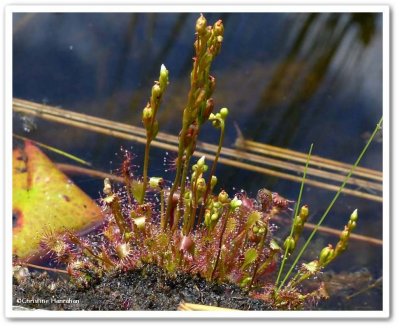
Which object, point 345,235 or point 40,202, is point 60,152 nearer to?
point 40,202

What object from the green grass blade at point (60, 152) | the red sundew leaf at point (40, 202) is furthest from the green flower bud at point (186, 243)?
the green grass blade at point (60, 152)

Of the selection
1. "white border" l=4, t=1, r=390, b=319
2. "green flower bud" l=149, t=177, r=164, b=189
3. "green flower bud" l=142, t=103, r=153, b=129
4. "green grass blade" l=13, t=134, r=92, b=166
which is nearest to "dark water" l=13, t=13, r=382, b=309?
"green grass blade" l=13, t=134, r=92, b=166

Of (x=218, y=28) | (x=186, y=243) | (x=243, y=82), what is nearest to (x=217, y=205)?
(x=186, y=243)

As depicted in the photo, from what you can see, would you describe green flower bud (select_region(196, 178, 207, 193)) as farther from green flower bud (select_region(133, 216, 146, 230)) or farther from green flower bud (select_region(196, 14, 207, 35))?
green flower bud (select_region(196, 14, 207, 35))

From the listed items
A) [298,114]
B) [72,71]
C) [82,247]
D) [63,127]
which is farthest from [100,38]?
[82,247]

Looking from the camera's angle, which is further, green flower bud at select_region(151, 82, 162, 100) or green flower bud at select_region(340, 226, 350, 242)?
green flower bud at select_region(340, 226, 350, 242)
